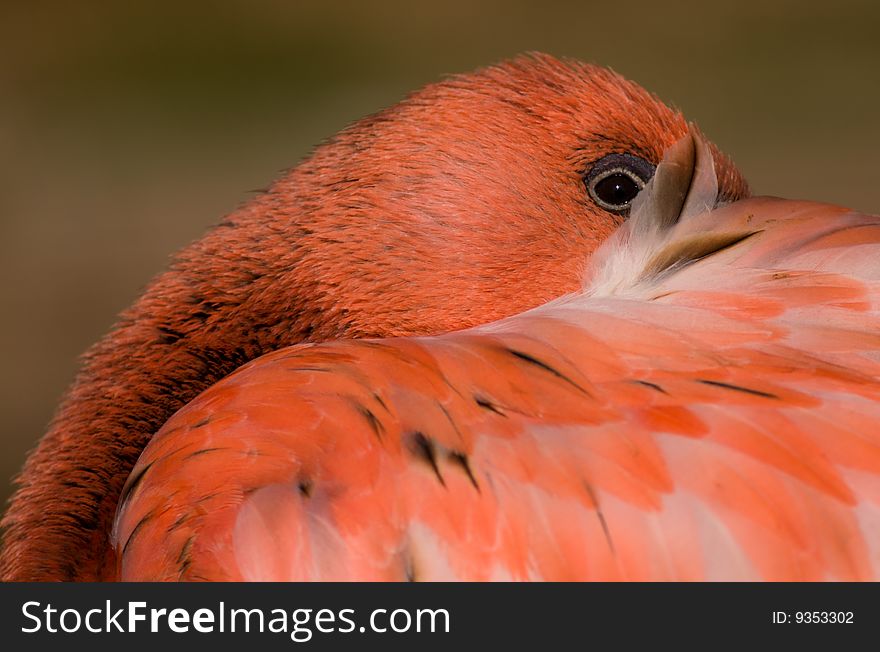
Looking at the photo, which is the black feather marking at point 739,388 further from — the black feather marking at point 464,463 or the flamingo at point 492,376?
the black feather marking at point 464,463

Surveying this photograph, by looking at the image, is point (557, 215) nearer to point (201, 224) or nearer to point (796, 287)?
point (796, 287)

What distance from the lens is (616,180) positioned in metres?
1.12

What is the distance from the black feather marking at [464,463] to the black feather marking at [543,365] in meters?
0.09

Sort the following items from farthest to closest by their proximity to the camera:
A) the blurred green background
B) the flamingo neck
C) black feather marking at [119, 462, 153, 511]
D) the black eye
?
1. the blurred green background
2. the black eye
3. the flamingo neck
4. black feather marking at [119, 462, 153, 511]

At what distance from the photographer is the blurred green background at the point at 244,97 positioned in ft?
8.21

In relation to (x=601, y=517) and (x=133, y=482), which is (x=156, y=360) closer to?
(x=133, y=482)

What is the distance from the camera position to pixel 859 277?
0.83 metres

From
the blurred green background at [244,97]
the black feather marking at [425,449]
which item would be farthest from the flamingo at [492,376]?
the blurred green background at [244,97]

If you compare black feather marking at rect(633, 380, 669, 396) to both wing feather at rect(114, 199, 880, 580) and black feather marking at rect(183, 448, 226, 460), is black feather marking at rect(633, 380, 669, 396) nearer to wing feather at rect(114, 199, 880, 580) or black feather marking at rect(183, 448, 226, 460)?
wing feather at rect(114, 199, 880, 580)

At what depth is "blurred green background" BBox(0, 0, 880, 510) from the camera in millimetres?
2502

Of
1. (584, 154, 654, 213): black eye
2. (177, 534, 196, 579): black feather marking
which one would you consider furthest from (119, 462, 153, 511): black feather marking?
(584, 154, 654, 213): black eye

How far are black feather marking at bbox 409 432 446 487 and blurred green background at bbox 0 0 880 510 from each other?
6.00ft

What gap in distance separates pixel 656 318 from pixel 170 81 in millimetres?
2356
